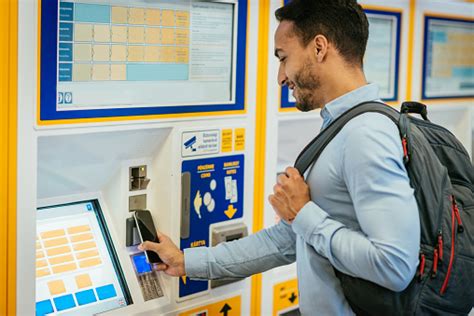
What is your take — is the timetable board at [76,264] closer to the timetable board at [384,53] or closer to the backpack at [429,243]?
the backpack at [429,243]

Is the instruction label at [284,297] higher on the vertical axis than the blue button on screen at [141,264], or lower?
lower

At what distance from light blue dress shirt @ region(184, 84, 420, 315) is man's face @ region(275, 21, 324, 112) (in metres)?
0.07

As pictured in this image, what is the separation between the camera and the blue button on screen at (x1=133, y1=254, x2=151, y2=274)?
8.39 feet

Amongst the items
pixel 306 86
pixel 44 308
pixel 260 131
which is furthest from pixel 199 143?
pixel 44 308

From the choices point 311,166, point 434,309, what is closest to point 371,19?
point 311,166

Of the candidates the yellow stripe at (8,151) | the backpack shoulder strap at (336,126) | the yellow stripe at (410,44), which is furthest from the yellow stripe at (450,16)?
the yellow stripe at (8,151)

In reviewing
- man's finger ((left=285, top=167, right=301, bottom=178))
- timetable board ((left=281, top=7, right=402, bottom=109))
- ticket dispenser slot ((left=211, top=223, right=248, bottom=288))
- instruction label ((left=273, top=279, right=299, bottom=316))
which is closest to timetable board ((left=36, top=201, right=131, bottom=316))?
ticket dispenser slot ((left=211, top=223, right=248, bottom=288))

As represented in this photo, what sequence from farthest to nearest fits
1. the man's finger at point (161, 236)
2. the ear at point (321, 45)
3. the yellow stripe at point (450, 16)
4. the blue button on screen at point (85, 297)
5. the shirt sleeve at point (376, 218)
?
1. the yellow stripe at point (450, 16)
2. the man's finger at point (161, 236)
3. the blue button on screen at point (85, 297)
4. the ear at point (321, 45)
5. the shirt sleeve at point (376, 218)

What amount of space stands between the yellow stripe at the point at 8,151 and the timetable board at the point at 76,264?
229mm

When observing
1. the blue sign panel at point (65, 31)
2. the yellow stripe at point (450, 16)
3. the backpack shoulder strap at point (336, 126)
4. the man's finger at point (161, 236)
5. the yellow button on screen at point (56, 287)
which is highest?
the yellow stripe at point (450, 16)

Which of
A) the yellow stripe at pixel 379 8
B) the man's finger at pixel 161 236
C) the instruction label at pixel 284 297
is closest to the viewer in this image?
the man's finger at pixel 161 236

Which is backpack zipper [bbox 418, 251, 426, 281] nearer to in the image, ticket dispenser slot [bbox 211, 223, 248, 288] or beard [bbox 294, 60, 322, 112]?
beard [bbox 294, 60, 322, 112]

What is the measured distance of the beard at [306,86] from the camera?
204 centimetres

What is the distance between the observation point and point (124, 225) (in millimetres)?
2533
